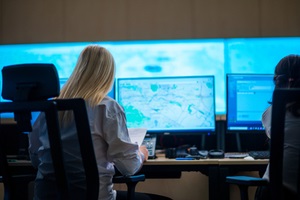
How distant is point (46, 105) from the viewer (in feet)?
5.46

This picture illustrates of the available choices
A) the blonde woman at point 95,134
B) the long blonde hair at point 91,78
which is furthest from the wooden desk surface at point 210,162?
the long blonde hair at point 91,78

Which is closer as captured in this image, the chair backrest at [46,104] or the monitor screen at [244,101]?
the chair backrest at [46,104]

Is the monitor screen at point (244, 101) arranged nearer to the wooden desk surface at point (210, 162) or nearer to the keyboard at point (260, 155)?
the keyboard at point (260, 155)

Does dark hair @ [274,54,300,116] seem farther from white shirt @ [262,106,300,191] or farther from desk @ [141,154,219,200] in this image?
desk @ [141,154,219,200]

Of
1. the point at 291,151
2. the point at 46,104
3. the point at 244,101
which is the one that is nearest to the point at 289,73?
the point at 291,151

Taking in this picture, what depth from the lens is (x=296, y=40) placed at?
372cm

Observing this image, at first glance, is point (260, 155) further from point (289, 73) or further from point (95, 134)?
point (95, 134)

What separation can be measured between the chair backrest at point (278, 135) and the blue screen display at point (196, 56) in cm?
194

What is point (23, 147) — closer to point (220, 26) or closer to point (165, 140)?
point (165, 140)

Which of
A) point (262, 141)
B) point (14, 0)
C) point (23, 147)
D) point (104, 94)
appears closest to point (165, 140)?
point (262, 141)

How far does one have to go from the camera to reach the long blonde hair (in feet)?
6.69

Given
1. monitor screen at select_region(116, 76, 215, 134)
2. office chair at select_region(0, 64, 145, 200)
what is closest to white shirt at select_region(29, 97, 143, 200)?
office chair at select_region(0, 64, 145, 200)

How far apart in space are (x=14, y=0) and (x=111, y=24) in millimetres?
916

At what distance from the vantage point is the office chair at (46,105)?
168 centimetres
